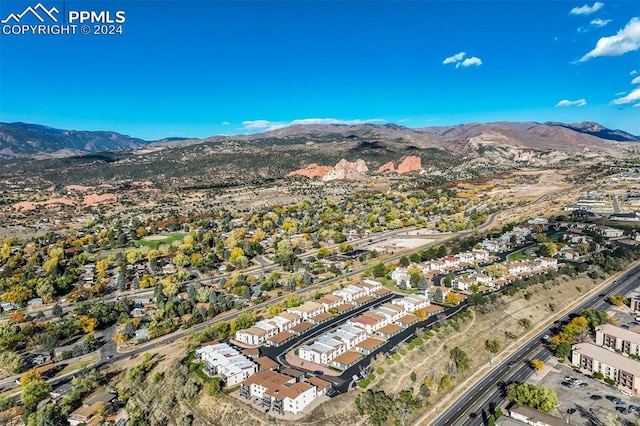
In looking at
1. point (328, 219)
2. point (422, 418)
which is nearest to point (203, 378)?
point (422, 418)

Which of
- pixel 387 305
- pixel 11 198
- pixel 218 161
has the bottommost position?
pixel 387 305

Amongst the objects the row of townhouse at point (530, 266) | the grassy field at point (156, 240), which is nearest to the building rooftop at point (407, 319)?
the row of townhouse at point (530, 266)

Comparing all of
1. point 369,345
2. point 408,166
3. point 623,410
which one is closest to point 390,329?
point 369,345

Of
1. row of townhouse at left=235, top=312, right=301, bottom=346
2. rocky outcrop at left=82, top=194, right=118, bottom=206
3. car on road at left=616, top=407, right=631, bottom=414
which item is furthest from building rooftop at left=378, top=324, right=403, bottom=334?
rocky outcrop at left=82, top=194, right=118, bottom=206

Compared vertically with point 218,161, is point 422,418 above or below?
below

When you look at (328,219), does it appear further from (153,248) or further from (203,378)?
(203,378)
